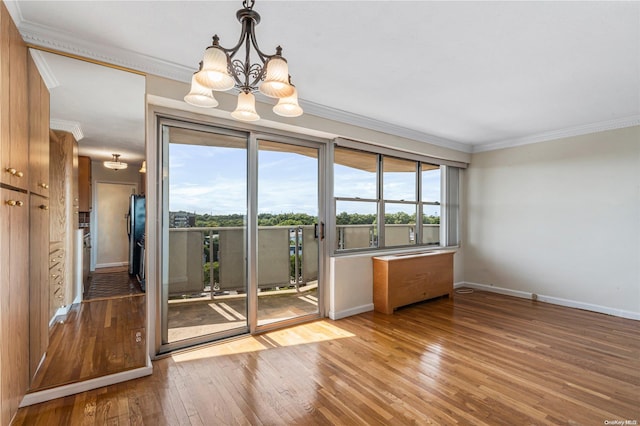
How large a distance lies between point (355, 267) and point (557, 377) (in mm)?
2177

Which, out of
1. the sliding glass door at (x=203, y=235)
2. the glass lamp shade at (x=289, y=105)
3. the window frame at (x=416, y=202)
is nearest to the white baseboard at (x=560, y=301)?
the window frame at (x=416, y=202)

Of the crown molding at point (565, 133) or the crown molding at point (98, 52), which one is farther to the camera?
the crown molding at point (565, 133)

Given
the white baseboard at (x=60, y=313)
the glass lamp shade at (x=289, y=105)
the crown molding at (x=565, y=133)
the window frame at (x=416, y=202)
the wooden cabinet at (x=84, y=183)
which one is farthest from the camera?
the window frame at (x=416, y=202)

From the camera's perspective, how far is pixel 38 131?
6.73 ft

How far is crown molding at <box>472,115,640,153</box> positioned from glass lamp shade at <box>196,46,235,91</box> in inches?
189

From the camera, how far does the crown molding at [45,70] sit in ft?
6.68

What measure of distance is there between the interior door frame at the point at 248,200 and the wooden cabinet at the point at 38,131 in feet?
2.08

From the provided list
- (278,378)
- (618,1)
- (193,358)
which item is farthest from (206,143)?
(618,1)

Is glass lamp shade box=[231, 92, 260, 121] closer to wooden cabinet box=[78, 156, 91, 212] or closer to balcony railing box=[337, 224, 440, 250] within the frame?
wooden cabinet box=[78, 156, 91, 212]

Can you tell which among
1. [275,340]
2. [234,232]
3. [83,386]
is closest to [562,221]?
[275,340]

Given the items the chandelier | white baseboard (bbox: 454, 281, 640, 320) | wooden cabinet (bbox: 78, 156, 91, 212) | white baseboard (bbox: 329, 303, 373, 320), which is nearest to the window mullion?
white baseboard (bbox: 329, 303, 373, 320)

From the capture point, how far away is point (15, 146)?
1778 mm

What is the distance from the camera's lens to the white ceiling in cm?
181

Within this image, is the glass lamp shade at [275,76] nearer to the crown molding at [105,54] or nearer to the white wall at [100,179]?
the crown molding at [105,54]
